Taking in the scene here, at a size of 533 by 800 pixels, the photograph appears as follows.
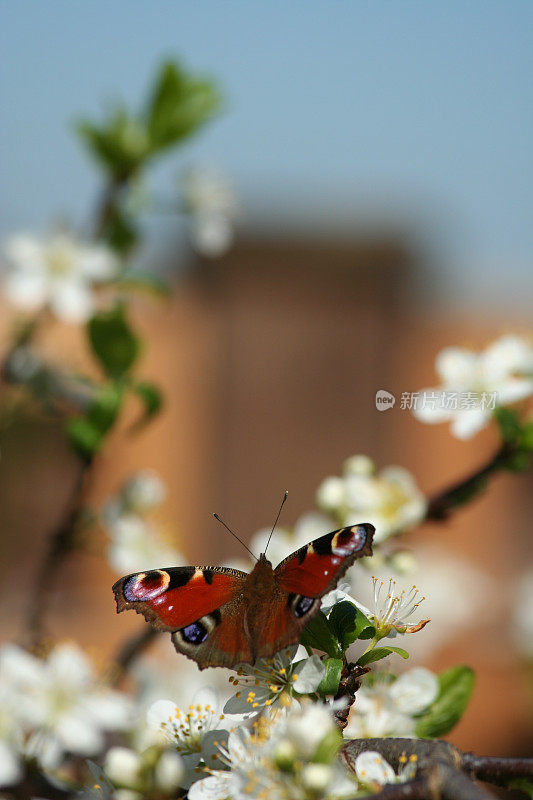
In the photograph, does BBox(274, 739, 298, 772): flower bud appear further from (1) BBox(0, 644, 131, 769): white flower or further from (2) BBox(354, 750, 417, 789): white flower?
(1) BBox(0, 644, 131, 769): white flower

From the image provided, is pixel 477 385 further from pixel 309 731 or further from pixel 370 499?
pixel 309 731

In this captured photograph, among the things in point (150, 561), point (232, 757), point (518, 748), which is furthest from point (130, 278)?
point (518, 748)

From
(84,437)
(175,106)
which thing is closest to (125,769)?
(84,437)

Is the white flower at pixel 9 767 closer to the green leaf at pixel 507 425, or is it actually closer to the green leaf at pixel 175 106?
the green leaf at pixel 507 425

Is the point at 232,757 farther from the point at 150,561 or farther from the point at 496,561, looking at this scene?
the point at 496,561

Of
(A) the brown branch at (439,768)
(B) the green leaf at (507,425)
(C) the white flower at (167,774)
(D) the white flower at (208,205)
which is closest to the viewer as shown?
(A) the brown branch at (439,768)

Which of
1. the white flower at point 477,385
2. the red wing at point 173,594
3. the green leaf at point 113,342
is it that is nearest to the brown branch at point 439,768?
the red wing at point 173,594

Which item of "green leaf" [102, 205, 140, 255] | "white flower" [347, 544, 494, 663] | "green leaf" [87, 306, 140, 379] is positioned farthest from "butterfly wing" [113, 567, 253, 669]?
"white flower" [347, 544, 494, 663]
